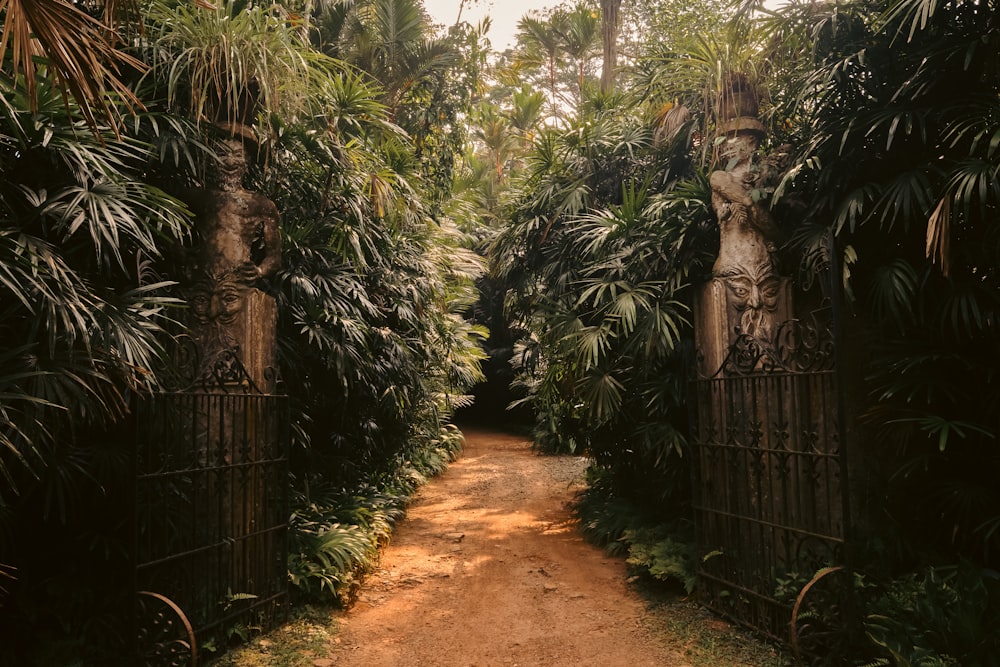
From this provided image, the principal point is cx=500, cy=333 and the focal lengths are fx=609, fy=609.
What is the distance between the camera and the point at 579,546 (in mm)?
6762

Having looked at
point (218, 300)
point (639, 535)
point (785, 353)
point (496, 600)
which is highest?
point (218, 300)

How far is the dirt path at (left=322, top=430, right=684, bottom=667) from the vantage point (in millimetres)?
4328

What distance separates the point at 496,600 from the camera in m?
5.40

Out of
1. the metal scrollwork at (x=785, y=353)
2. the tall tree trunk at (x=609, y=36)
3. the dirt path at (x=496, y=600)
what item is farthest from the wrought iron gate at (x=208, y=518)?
the tall tree trunk at (x=609, y=36)

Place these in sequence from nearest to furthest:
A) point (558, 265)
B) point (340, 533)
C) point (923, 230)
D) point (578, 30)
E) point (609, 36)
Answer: point (923, 230), point (340, 533), point (558, 265), point (578, 30), point (609, 36)

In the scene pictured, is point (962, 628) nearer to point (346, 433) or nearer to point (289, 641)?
point (289, 641)

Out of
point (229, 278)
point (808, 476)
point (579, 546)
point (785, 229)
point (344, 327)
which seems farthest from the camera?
point (579, 546)

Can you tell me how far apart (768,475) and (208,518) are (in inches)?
153

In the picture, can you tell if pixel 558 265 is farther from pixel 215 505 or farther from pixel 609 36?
pixel 609 36

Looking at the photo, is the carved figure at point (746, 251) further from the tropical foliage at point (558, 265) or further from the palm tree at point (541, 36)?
the palm tree at point (541, 36)

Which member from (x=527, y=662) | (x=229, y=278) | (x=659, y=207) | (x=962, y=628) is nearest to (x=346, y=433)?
(x=229, y=278)

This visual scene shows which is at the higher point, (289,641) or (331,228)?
(331,228)

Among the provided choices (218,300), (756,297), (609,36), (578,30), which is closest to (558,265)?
(756,297)

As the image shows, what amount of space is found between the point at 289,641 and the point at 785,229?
4916 millimetres
